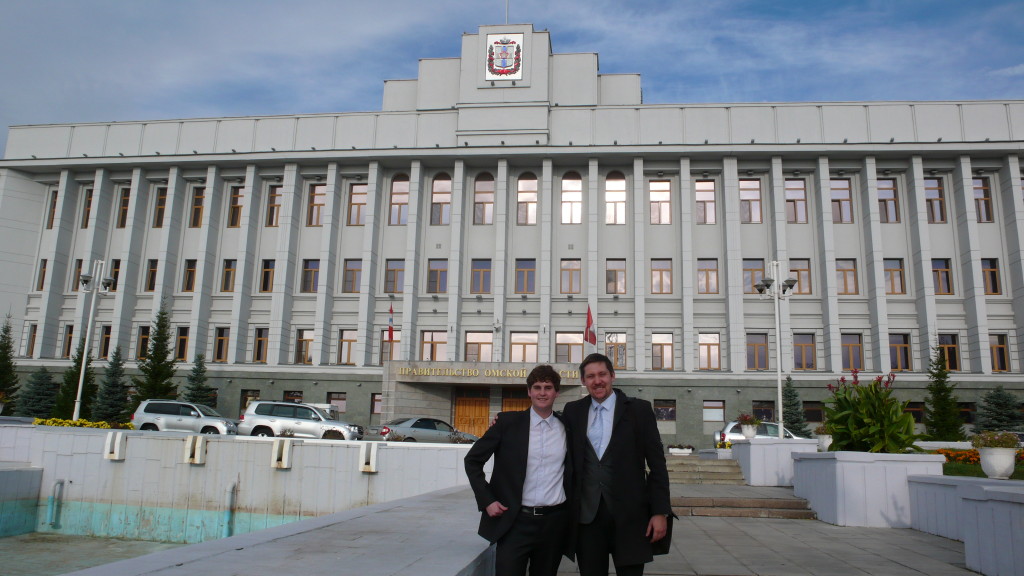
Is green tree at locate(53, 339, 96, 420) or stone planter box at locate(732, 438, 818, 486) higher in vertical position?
green tree at locate(53, 339, 96, 420)

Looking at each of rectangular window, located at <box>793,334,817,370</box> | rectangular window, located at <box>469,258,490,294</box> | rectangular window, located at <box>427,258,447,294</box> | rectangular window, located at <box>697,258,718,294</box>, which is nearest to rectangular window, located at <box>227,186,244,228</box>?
rectangular window, located at <box>427,258,447,294</box>

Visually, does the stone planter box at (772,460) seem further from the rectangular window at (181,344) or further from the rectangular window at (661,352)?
the rectangular window at (181,344)

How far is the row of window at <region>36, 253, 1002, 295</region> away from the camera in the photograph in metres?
34.4

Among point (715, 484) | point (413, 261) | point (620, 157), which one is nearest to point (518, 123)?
point (620, 157)

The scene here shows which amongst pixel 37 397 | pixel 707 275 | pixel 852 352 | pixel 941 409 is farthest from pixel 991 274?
pixel 37 397

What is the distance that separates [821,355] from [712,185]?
9.69 meters

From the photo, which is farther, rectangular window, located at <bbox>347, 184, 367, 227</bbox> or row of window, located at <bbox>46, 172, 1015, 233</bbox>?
rectangular window, located at <bbox>347, 184, 367, 227</bbox>

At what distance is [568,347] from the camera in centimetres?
3500

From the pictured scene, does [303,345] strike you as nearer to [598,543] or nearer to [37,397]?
[37,397]

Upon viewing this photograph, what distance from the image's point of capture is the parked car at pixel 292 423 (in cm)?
2406

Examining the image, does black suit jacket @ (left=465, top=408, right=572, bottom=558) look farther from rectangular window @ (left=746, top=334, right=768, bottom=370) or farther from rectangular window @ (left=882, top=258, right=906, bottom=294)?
rectangular window @ (left=882, top=258, right=906, bottom=294)

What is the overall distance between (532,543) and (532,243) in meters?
31.7

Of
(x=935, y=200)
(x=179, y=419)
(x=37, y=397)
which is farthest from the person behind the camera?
(x=37, y=397)

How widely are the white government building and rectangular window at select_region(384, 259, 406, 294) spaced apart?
4.4 inches
